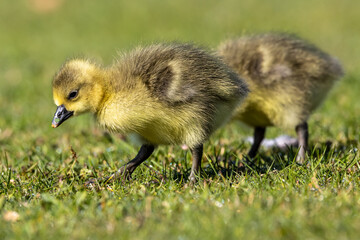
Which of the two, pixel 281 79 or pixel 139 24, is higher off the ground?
pixel 281 79

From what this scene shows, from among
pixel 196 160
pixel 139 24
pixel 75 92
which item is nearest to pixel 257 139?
pixel 196 160

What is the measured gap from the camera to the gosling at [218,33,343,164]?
476 cm

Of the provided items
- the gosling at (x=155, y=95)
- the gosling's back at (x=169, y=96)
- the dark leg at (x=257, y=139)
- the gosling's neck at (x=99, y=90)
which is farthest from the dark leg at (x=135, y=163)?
the dark leg at (x=257, y=139)

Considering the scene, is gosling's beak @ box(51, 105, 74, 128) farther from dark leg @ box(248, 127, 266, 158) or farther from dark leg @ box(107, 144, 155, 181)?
dark leg @ box(248, 127, 266, 158)

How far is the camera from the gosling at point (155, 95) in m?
3.79

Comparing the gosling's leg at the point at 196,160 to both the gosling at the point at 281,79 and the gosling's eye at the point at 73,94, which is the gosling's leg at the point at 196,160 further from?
the gosling's eye at the point at 73,94

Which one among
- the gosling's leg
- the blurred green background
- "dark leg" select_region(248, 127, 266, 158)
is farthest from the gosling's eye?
the blurred green background

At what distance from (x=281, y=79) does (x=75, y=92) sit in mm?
1862

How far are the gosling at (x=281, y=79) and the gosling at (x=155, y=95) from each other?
708mm

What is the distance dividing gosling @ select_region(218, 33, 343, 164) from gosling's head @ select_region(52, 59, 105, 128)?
4.33 feet

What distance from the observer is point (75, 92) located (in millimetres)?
3943

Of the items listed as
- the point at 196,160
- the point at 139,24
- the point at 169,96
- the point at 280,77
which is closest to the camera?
the point at 169,96

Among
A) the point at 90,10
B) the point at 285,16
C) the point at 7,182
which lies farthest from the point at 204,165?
the point at 90,10

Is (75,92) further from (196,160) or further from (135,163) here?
(196,160)
